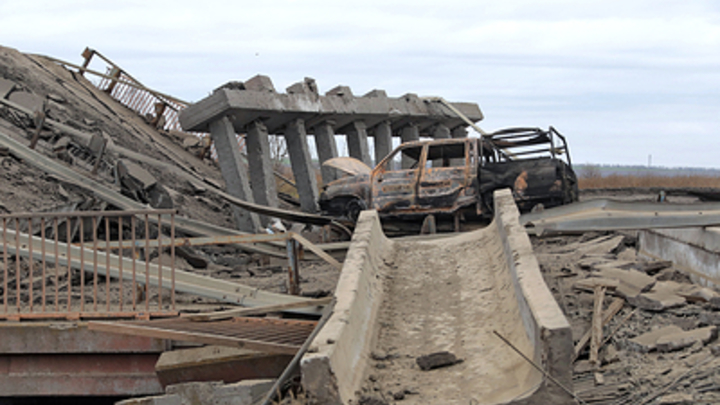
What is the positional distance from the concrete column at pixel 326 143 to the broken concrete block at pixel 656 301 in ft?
36.3

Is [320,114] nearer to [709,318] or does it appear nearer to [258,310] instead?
[258,310]

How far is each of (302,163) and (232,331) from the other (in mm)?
10403

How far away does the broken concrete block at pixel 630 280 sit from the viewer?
21.2ft

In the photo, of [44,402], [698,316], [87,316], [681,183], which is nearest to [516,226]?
[698,316]

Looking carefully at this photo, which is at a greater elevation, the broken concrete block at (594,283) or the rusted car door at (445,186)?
the rusted car door at (445,186)

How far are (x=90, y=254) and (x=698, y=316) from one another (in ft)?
19.0

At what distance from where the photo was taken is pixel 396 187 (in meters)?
11.7

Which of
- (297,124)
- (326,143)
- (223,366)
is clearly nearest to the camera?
(223,366)

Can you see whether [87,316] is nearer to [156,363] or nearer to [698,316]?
[156,363]

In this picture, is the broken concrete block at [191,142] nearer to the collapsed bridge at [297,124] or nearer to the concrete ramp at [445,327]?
the collapsed bridge at [297,124]

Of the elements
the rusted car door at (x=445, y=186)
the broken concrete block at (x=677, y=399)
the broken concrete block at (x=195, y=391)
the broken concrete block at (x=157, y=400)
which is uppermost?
the rusted car door at (x=445, y=186)

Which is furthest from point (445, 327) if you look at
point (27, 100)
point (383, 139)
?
point (27, 100)

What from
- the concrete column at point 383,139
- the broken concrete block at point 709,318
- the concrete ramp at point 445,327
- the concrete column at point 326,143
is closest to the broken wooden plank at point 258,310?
the concrete ramp at point 445,327

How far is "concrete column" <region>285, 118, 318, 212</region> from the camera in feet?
52.2
